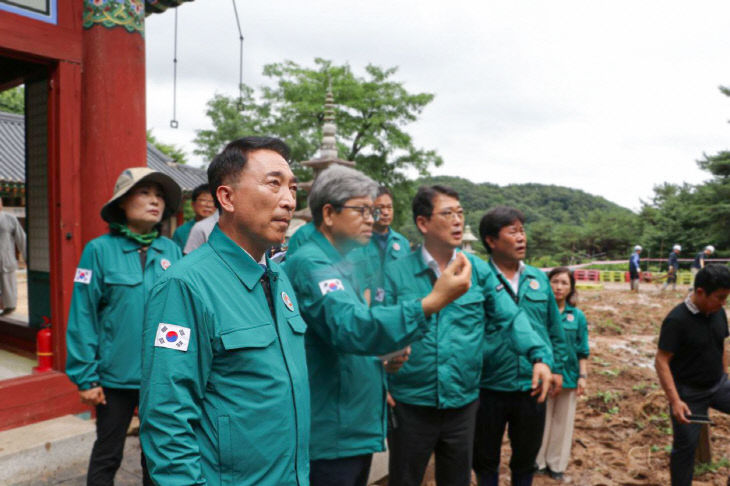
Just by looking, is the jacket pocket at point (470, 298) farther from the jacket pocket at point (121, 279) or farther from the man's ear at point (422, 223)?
the jacket pocket at point (121, 279)

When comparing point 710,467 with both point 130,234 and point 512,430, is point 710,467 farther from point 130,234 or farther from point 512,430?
point 130,234

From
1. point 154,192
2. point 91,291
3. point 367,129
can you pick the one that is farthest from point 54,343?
point 367,129

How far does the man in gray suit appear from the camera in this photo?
6855mm

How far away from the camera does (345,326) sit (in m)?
1.80

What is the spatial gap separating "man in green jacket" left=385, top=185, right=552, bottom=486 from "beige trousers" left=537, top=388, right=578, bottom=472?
177 centimetres

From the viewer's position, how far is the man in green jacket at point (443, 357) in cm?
251

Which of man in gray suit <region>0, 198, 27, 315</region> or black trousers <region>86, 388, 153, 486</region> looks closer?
black trousers <region>86, 388, 153, 486</region>

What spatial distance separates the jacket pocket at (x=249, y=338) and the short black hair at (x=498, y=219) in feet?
7.28

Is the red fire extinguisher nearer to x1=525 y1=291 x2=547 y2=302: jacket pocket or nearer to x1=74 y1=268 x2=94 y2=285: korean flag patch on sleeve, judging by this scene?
x1=74 y1=268 x2=94 y2=285: korean flag patch on sleeve

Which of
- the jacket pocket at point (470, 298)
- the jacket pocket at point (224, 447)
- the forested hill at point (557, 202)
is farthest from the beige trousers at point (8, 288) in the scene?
the forested hill at point (557, 202)

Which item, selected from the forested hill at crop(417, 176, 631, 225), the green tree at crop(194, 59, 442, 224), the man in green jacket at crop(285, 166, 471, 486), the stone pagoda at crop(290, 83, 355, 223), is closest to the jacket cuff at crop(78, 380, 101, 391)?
the man in green jacket at crop(285, 166, 471, 486)

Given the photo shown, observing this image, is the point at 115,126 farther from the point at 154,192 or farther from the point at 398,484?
the point at 398,484

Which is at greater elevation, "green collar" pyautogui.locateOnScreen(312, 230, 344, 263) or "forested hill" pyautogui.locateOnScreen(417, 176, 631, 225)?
"forested hill" pyautogui.locateOnScreen(417, 176, 631, 225)

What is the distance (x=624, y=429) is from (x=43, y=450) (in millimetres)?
5161
